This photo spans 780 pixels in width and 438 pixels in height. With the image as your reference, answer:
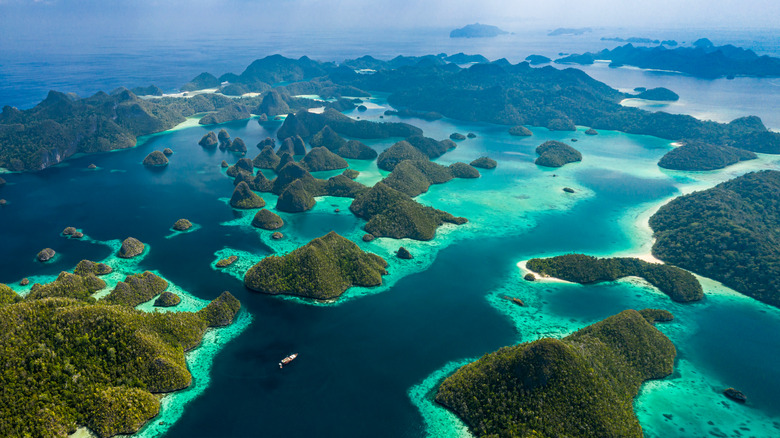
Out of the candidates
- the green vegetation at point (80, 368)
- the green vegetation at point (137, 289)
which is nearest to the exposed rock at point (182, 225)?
the green vegetation at point (137, 289)

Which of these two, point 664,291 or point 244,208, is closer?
point 664,291

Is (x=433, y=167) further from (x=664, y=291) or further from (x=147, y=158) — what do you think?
(x=147, y=158)

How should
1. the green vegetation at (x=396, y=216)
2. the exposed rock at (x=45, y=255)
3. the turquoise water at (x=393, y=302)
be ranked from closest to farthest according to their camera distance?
1. the turquoise water at (x=393, y=302)
2. the exposed rock at (x=45, y=255)
3. the green vegetation at (x=396, y=216)

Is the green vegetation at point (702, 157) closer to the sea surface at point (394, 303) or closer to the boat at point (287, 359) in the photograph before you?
the sea surface at point (394, 303)

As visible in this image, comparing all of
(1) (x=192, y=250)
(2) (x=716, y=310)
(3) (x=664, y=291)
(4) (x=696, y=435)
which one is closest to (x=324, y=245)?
(1) (x=192, y=250)

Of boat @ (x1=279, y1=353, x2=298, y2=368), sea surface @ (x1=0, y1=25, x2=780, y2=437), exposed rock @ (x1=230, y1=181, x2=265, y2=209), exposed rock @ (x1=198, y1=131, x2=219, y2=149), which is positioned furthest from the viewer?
exposed rock @ (x1=198, y1=131, x2=219, y2=149)

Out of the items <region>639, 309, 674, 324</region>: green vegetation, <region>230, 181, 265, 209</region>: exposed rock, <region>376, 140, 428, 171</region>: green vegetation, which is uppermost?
<region>376, 140, 428, 171</region>: green vegetation

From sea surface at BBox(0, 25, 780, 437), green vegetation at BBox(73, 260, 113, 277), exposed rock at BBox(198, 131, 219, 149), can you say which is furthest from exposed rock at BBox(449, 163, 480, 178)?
exposed rock at BBox(198, 131, 219, 149)

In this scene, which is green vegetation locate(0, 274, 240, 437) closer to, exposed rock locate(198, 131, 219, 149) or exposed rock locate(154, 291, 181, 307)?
exposed rock locate(154, 291, 181, 307)
